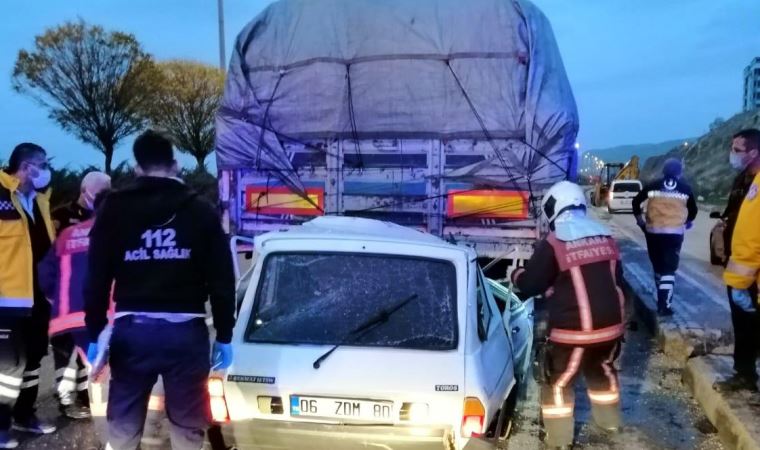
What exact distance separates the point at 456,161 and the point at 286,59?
1.89 m

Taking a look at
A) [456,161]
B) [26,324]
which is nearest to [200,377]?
[26,324]

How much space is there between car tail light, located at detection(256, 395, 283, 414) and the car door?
1.00m

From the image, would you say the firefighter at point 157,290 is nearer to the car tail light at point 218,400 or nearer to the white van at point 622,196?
the car tail light at point 218,400

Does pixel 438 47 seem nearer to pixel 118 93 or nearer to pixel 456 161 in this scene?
pixel 456 161

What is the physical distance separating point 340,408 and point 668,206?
18.3ft

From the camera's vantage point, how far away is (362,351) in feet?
12.3

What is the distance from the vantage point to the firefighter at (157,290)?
3.31m

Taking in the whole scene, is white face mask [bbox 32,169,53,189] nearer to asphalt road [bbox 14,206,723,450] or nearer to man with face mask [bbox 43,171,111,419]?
man with face mask [bbox 43,171,111,419]

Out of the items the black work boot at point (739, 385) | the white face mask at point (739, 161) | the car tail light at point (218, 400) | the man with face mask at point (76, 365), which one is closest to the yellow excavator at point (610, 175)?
the white face mask at point (739, 161)

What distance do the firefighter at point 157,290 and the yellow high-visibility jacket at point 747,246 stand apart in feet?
10.5

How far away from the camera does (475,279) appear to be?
4047 mm

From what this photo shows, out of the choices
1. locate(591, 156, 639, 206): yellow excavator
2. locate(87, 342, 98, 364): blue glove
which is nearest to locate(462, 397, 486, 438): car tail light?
locate(87, 342, 98, 364): blue glove

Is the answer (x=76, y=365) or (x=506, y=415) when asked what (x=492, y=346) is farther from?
(x=76, y=365)

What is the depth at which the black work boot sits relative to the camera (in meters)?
5.23
